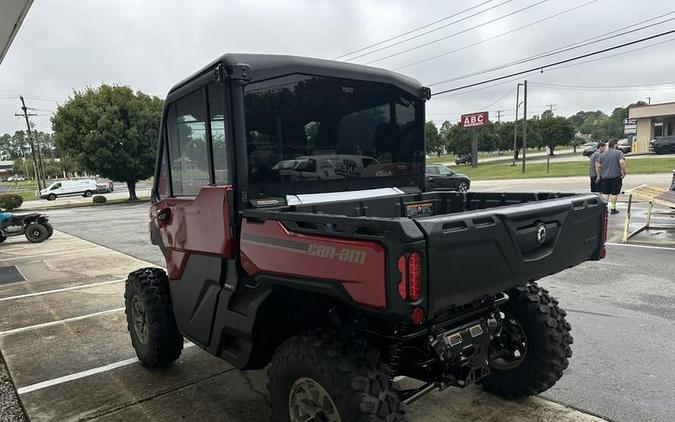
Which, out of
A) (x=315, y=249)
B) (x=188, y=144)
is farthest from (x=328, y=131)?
(x=315, y=249)

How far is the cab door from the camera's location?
2.81m

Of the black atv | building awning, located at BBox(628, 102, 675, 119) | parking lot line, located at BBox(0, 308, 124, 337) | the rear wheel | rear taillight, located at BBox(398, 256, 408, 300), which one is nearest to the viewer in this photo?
rear taillight, located at BBox(398, 256, 408, 300)

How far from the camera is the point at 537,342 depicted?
3.07 metres

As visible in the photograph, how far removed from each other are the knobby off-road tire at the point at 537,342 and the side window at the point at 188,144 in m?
2.29

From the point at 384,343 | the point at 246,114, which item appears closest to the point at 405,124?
the point at 246,114

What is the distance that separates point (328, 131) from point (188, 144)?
39.9 inches

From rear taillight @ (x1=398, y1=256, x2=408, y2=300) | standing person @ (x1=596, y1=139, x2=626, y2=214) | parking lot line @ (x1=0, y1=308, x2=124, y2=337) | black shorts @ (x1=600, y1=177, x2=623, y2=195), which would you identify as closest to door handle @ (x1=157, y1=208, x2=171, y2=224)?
rear taillight @ (x1=398, y1=256, x2=408, y2=300)

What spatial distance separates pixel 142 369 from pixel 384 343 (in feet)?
8.71

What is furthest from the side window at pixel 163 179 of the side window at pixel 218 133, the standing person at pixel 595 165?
the standing person at pixel 595 165

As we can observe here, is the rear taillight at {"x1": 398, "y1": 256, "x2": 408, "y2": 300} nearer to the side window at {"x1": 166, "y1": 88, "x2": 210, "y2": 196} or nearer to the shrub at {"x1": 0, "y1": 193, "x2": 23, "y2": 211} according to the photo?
the side window at {"x1": 166, "y1": 88, "x2": 210, "y2": 196}

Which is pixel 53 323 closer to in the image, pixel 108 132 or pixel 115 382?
pixel 115 382

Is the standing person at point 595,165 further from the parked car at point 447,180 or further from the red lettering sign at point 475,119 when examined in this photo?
the red lettering sign at point 475,119

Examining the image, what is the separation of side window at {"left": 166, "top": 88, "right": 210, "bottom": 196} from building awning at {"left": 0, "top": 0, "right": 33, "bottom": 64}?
5.20 m

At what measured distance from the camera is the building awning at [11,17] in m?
6.72
